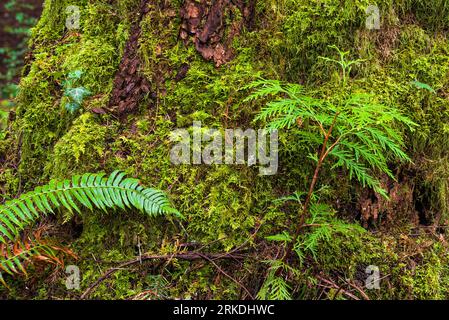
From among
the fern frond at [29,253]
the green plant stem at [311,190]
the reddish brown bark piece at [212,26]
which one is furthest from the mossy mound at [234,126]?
→ the green plant stem at [311,190]

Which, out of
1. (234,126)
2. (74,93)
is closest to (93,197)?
(74,93)

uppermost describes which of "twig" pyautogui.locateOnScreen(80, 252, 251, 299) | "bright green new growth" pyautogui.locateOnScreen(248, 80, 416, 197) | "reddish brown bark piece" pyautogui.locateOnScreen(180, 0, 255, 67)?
"reddish brown bark piece" pyautogui.locateOnScreen(180, 0, 255, 67)

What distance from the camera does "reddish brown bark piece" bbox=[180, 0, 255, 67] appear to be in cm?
313

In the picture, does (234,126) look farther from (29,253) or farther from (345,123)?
(29,253)

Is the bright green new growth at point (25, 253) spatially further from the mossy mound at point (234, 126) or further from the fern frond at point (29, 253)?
the mossy mound at point (234, 126)

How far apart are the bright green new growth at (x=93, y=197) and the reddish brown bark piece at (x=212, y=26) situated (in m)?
1.08

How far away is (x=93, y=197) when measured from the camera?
110 inches

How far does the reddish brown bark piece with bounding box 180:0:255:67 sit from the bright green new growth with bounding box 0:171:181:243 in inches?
42.4

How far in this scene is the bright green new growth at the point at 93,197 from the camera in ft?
9.12

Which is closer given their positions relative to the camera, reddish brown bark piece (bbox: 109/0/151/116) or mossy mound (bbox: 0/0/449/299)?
mossy mound (bbox: 0/0/449/299)

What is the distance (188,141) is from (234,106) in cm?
41

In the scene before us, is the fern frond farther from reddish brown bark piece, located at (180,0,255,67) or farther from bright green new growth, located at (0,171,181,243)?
reddish brown bark piece, located at (180,0,255,67)

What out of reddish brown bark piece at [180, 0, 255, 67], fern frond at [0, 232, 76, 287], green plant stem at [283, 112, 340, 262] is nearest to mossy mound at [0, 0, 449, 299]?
reddish brown bark piece at [180, 0, 255, 67]

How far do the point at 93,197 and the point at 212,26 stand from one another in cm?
145
